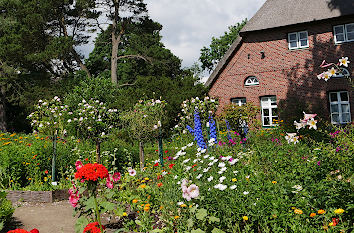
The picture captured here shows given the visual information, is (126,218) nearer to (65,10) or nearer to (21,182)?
(21,182)

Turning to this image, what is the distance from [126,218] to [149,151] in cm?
541

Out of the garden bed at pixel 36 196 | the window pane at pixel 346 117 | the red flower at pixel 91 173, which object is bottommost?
the garden bed at pixel 36 196

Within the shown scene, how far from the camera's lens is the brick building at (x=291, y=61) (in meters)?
14.1

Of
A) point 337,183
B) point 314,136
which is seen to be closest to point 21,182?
point 337,183

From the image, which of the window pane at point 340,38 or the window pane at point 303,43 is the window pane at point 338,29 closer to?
the window pane at point 340,38

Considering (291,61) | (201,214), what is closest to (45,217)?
(201,214)

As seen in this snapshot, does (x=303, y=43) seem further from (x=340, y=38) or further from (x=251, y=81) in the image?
(x=251, y=81)

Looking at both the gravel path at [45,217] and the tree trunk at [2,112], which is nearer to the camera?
the gravel path at [45,217]

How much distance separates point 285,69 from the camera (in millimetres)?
15312

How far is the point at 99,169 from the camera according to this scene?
7.88 ft

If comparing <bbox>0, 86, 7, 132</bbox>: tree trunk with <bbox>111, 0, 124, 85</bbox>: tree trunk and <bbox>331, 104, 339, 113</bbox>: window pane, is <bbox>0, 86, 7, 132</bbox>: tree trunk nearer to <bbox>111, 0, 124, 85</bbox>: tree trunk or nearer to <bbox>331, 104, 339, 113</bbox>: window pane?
<bbox>111, 0, 124, 85</bbox>: tree trunk

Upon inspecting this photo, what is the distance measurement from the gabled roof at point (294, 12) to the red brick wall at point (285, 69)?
0.41m

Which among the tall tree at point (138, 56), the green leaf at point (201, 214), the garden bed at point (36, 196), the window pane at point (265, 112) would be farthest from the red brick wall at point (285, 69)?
the green leaf at point (201, 214)

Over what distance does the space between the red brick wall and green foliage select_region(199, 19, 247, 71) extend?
1868cm
